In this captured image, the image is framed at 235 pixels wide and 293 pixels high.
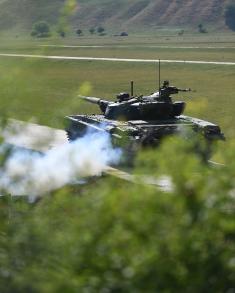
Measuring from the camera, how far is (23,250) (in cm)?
932

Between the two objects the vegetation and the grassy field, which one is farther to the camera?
the grassy field

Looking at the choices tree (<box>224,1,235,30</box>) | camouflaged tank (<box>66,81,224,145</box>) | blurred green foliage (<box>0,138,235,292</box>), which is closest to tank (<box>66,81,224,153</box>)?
camouflaged tank (<box>66,81,224,145</box>)

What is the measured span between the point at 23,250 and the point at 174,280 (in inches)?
84.3

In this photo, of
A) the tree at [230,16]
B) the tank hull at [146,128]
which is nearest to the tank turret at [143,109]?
the tank hull at [146,128]

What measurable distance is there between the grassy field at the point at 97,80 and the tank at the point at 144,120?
1.17 m

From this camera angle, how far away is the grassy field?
1048cm

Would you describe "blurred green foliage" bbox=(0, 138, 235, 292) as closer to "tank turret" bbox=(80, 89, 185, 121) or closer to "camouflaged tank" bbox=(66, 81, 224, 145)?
"camouflaged tank" bbox=(66, 81, 224, 145)

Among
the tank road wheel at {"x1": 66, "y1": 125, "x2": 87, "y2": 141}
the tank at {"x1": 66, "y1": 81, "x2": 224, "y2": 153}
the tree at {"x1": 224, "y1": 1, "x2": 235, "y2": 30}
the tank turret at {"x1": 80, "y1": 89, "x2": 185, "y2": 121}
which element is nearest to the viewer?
the tank at {"x1": 66, "y1": 81, "x2": 224, "y2": 153}

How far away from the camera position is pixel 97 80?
232 ft

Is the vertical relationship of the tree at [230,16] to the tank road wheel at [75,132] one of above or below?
below

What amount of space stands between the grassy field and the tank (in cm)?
117

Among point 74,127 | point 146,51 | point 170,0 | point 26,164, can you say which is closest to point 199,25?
point 170,0

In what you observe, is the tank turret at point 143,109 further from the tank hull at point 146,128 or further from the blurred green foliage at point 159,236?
the blurred green foliage at point 159,236

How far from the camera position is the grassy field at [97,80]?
1048 cm
